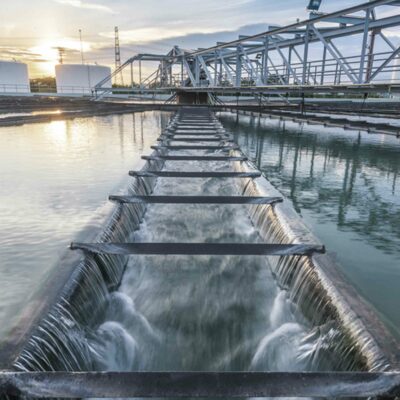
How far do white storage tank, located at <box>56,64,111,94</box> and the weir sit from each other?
42711 mm

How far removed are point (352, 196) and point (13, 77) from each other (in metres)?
39.9

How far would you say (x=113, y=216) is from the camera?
4180 millimetres

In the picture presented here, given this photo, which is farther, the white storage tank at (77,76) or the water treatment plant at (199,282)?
the white storage tank at (77,76)

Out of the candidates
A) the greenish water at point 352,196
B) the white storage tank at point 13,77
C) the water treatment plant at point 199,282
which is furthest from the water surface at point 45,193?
the white storage tank at point 13,77

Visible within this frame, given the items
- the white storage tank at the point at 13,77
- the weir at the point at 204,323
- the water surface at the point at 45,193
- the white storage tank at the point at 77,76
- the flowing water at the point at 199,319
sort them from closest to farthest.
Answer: the weir at the point at 204,323, the flowing water at the point at 199,319, the water surface at the point at 45,193, the white storage tank at the point at 13,77, the white storage tank at the point at 77,76

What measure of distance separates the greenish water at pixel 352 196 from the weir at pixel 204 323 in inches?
20.9

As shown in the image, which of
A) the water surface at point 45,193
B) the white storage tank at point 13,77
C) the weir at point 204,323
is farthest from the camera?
the white storage tank at point 13,77

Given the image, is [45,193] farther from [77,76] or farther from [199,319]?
[77,76]

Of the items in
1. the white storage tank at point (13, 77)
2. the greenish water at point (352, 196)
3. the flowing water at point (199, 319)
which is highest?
the white storage tank at point (13, 77)

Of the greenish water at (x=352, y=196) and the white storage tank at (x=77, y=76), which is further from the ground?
the white storage tank at (x=77, y=76)

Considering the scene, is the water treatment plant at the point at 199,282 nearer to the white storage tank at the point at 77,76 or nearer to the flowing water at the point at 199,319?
the flowing water at the point at 199,319

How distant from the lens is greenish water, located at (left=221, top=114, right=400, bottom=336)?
11.2 ft

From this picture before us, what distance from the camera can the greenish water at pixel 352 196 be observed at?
3.40 meters

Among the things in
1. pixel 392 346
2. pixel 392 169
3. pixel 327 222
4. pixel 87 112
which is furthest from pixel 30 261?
pixel 87 112
